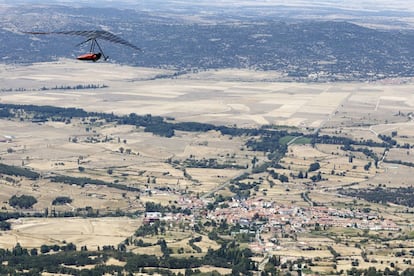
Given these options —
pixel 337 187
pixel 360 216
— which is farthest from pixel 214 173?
pixel 360 216

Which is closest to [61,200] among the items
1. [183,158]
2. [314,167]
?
[183,158]

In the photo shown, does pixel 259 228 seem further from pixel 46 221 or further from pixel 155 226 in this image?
pixel 46 221

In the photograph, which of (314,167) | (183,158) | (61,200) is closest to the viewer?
(61,200)

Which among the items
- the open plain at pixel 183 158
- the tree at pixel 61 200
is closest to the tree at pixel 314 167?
the open plain at pixel 183 158

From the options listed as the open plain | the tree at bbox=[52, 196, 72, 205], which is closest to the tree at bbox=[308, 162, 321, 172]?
the open plain

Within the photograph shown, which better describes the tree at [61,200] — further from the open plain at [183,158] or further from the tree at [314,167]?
the tree at [314,167]

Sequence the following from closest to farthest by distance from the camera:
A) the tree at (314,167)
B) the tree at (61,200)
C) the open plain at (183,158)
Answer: the open plain at (183,158) → the tree at (61,200) → the tree at (314,167)

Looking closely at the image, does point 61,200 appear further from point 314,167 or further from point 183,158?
point 314,167

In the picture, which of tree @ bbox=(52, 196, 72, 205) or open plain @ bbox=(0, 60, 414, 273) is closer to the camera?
open plain @ bbox=(0, 60, 414, 273)

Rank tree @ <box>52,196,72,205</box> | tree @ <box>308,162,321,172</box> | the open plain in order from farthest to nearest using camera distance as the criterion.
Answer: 1. tree @ <box>308,162,321,172</box>
2. tree @ <box>52,196,72,205</box>
3. the open plain

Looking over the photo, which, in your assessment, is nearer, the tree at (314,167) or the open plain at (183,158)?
the open plain at (183,158)

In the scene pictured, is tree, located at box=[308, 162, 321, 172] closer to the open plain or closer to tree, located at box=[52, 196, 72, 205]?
the open plain
